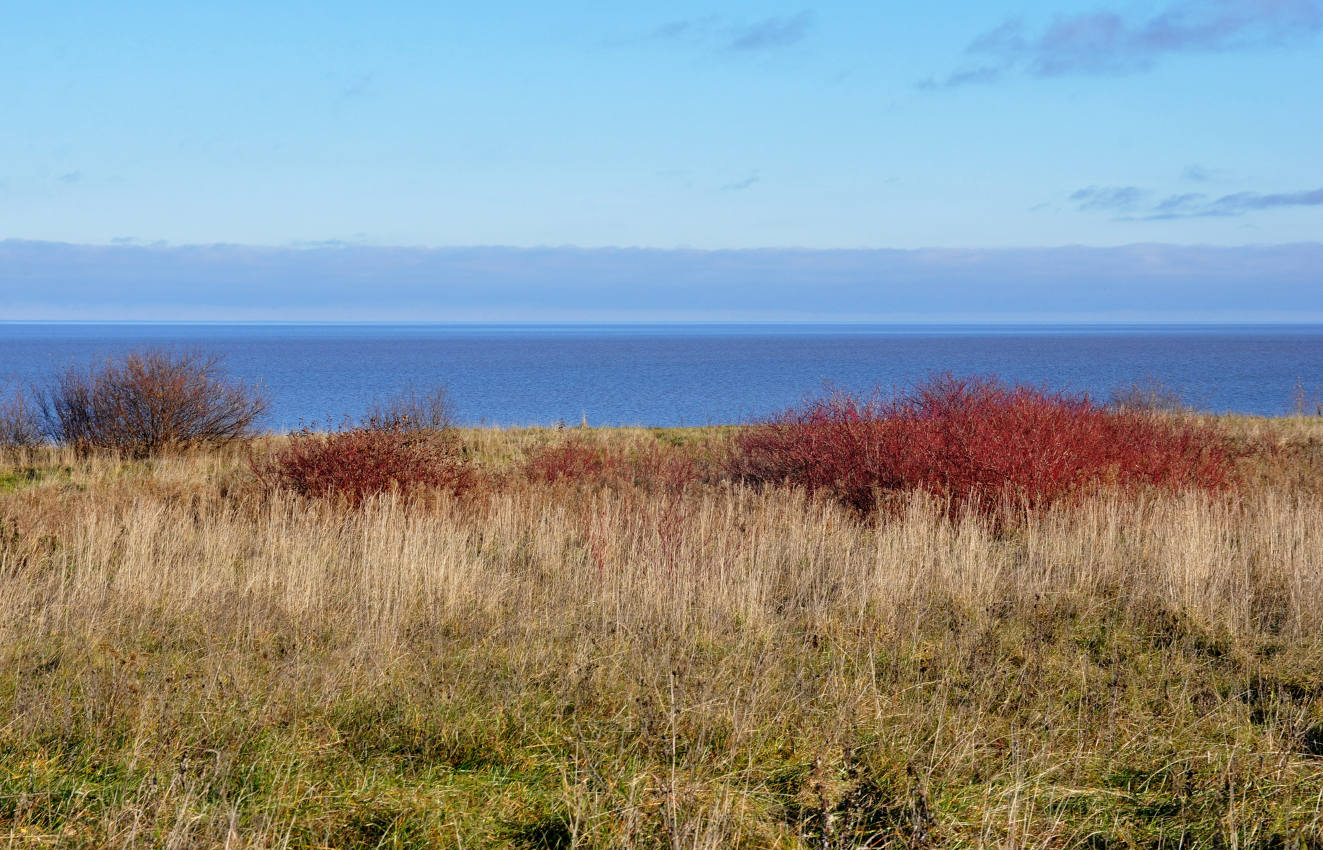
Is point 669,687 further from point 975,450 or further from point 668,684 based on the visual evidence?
point 975,450

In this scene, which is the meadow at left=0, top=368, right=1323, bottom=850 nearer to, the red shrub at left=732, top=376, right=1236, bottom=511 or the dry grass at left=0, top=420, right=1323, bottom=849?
the dry grass at left=0, top=420, right=1323, bottom=849

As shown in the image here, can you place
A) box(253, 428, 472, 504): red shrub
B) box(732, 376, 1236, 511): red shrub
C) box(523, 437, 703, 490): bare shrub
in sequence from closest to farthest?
box(732, 376, 1236, 511): red shrub < box(253, 428, 472, 504): red shrub < box(523, 437, 703, 490): bare shrub

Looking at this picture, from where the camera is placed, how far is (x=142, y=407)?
1766 centimetres

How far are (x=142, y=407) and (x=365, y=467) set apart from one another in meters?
8.94

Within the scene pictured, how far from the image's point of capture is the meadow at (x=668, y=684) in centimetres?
346

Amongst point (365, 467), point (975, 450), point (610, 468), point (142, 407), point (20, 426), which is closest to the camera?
point (975, 450)

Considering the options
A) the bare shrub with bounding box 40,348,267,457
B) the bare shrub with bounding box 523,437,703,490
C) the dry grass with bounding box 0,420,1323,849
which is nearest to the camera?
the dry grass with bounding box 0,420,1323,849

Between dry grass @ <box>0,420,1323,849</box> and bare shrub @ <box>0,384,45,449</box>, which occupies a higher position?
dry grass @ <box>0,420,1323,849</box>

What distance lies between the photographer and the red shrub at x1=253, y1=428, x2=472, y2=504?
11.1m

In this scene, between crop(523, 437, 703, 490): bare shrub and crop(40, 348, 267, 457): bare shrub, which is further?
crop(40, 348, 267, 457): bare shrub

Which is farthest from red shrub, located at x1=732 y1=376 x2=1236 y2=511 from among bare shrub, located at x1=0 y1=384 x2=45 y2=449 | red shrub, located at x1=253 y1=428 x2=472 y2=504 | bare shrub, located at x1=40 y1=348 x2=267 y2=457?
bare shrub, located at x1=0 y1=384 x2=45 y2=449

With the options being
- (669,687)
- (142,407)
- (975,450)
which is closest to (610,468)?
(975,450)

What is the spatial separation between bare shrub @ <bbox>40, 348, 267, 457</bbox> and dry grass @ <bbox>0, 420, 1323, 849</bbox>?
975cm

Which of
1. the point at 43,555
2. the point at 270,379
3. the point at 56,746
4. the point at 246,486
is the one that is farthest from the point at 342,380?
the point at 56,746
